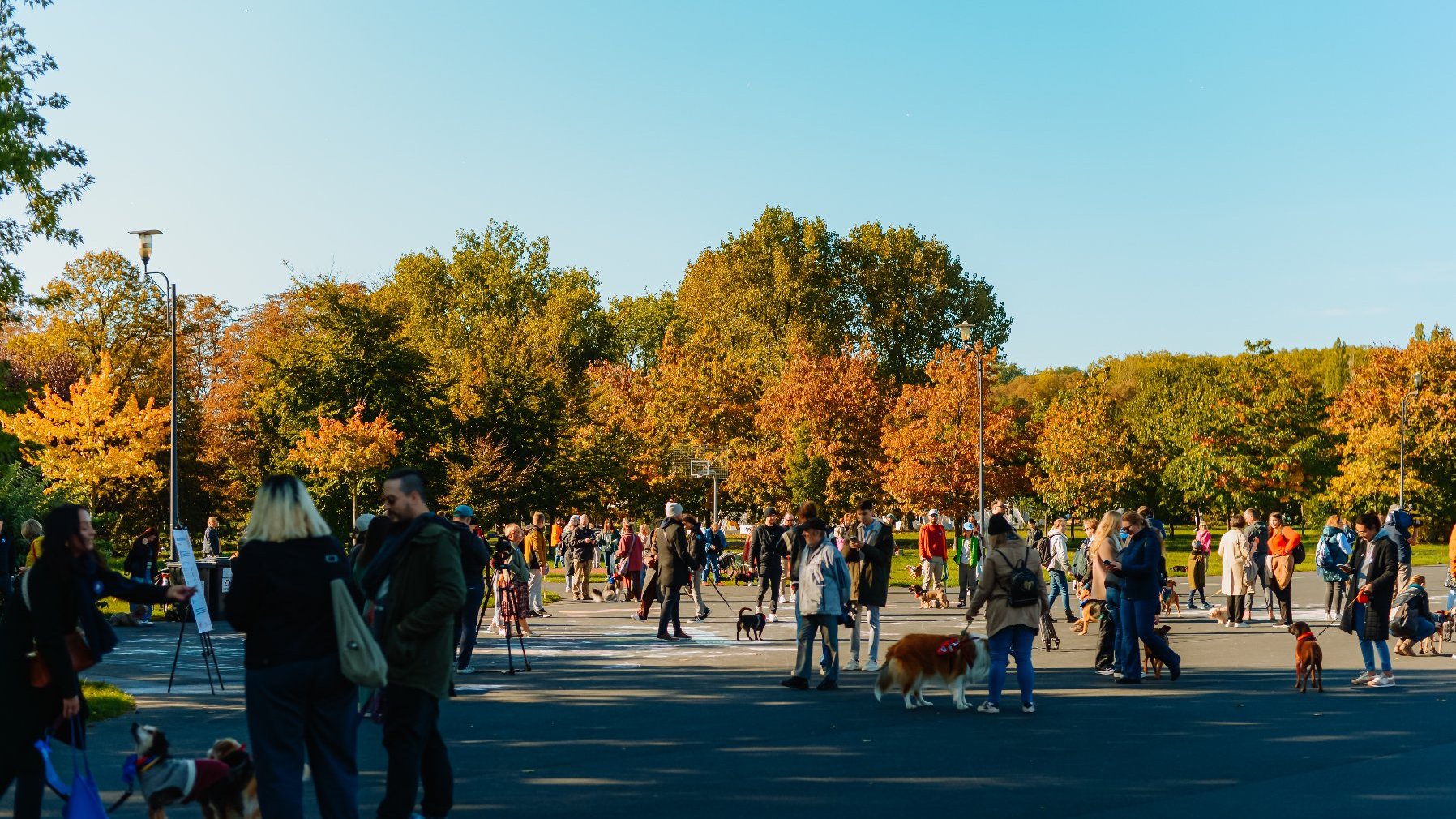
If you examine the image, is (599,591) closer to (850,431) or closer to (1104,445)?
(850,431)

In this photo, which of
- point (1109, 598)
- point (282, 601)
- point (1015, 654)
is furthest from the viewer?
point (1109, 598)

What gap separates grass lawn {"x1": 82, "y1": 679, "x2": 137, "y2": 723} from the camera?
11234 millimetres

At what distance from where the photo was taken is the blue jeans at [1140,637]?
44.7 ft

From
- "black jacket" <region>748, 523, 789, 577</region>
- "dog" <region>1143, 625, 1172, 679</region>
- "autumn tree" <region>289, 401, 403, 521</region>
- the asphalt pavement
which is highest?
"autumn tree" <region>289, 401, 403, 521</region>

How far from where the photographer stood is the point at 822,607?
13.0 m

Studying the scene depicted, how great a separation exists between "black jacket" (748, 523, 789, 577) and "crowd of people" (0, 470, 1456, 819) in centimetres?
6

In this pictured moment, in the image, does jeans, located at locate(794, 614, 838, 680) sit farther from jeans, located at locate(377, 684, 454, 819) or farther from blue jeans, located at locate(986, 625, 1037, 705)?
jeans, located at locate(377, 684, 454, 819)

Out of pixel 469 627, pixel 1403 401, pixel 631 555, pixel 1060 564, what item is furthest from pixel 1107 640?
pixel 1403 401

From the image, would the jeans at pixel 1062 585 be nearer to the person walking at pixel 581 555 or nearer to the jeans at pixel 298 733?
the person walking at pixel 581 555

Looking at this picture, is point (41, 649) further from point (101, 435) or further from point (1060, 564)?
point (101, 435)

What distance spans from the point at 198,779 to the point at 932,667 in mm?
6793

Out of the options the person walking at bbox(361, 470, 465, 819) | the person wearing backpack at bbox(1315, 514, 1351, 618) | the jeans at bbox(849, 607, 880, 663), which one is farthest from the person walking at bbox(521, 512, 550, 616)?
the person walking at bbox(361, 470, 465, 819)

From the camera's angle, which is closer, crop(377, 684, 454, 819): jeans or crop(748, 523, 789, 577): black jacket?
crop(377, 684, 454, 819): jeans

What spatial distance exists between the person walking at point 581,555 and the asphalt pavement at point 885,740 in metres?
11.1
